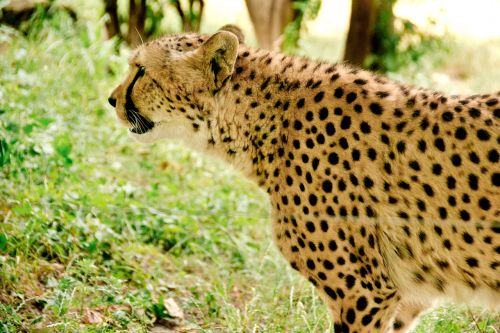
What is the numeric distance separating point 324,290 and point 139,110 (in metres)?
1.29

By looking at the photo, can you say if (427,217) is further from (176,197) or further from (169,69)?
(176,197)

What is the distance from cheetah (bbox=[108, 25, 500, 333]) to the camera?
307cm

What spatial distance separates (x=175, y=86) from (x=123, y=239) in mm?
1135

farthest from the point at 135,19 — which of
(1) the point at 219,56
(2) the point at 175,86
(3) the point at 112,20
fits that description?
(1) the point at 219,56

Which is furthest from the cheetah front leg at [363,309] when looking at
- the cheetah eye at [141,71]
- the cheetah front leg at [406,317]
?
the cheetah eye at [141,71]

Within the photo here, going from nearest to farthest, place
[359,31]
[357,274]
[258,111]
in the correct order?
[357,274] < [258,111] < [359,31]

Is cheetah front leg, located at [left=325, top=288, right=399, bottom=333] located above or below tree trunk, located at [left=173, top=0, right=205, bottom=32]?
below

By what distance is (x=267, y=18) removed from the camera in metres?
7.52

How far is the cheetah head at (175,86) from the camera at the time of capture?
3545mm

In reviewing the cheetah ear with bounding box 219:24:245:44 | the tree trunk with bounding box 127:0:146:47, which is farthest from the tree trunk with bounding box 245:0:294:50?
the cheetah ear with bounding box 219:24:245:44

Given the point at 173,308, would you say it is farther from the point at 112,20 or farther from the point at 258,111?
the point at 112,20

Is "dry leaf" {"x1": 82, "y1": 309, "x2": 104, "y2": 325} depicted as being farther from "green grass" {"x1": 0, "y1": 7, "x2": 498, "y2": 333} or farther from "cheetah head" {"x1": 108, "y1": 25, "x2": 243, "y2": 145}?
"cheetah head" {"x1": 108, "y1": 25, "x2": 243, "y2": 145}

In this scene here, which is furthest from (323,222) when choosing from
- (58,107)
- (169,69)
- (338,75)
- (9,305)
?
(58,107)

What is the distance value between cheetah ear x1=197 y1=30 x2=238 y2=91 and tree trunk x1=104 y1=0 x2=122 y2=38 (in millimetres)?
4025
